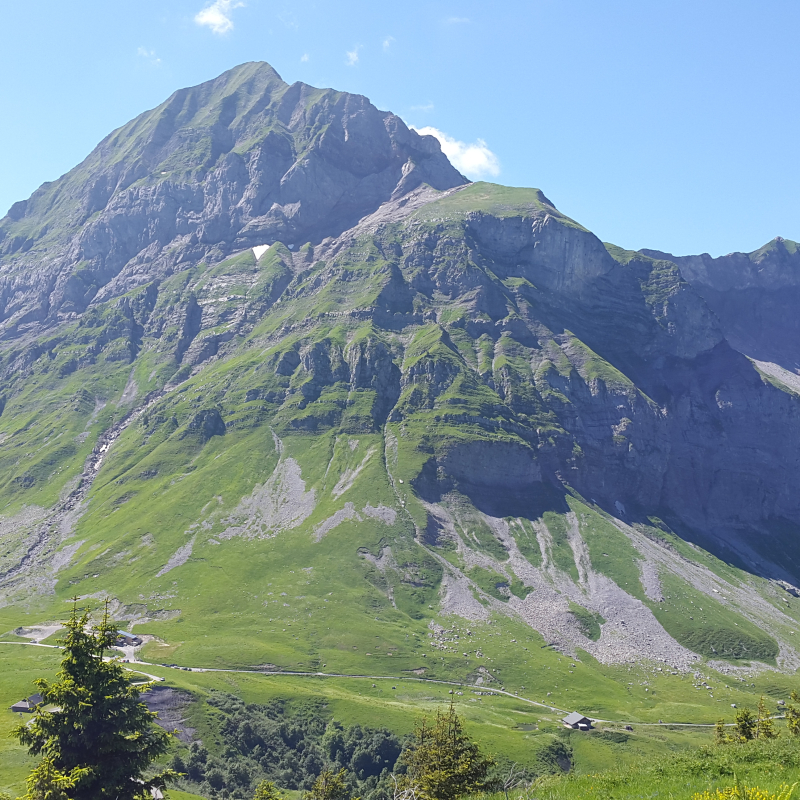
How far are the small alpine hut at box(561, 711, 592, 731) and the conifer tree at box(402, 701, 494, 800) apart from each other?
443ft

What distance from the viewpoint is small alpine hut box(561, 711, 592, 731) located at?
162250 millimetres

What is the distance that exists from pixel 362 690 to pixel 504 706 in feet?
131

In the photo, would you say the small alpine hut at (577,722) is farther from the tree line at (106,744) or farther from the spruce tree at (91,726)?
the spruce tree at (91,726)

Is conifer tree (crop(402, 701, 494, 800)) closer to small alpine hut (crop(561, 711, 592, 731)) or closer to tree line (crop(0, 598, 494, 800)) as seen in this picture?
tree line (crop(0, 598, 494, 800))

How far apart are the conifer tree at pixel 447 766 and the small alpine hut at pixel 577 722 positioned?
13505 centimetres

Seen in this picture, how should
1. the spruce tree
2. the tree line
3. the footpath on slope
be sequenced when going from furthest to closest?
the footpath on slope → the spruce tree → the tree line

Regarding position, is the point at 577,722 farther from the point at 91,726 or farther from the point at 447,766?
the point at 91,726

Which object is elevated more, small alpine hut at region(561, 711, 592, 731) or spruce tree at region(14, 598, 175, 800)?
spruce tree at region(14, 598, 175, 800)

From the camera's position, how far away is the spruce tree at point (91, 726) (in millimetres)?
29984

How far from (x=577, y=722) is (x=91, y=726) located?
160797mm

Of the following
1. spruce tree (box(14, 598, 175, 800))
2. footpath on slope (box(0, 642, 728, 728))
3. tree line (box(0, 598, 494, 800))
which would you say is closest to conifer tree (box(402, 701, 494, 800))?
tree line (box(0, 598, 494, 800))

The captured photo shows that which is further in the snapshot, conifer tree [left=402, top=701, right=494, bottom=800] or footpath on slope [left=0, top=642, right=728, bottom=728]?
footpath on slope [left=0, top=642, right=728, bottom=728]

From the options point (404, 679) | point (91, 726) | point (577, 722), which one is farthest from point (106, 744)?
point (404, 679)

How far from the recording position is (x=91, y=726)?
30703 mm
